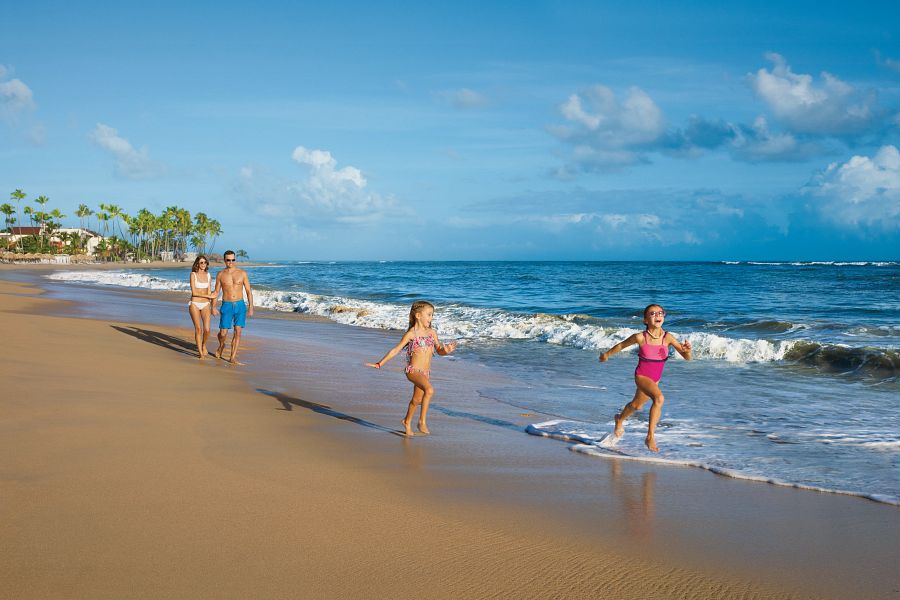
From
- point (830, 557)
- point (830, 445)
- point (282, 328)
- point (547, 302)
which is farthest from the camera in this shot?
point (547, 302)

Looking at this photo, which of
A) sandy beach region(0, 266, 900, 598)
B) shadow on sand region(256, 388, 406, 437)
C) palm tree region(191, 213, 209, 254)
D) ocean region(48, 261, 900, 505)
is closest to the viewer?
sandy beach region(0, 266, 900, 598)

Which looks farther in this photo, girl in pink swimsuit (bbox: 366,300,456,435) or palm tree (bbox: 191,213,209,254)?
palm tree (bbox: 191,213,209,254)

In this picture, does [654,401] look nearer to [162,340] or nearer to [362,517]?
[362,517]

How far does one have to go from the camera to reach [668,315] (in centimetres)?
2459

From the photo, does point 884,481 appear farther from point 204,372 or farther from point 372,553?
point 204,372

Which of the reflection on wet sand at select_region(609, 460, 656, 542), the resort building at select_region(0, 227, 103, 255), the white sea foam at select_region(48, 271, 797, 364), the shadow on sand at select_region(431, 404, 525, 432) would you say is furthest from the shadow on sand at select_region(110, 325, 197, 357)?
the resort building at select_region(0, 227, 103, 255)

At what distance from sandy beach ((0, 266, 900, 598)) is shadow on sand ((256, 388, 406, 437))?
3.5 inches

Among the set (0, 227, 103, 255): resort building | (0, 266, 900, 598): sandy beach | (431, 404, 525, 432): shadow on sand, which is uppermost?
(0, 227, 103, 255): resort building

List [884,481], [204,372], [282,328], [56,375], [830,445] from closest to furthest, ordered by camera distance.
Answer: [884,481], [830,445], [56,375], [204,372], [282,328]

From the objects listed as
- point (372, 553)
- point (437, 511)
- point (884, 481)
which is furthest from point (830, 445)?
point (372, 553)

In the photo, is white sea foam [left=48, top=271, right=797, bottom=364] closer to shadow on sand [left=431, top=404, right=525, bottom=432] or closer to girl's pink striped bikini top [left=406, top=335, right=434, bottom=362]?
shadow on sand [left=431, top=404, right=525, bottom=432]

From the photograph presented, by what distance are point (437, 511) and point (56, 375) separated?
604 cm

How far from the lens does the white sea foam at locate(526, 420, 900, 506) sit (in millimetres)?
5582

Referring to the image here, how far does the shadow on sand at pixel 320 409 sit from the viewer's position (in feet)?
23.6
